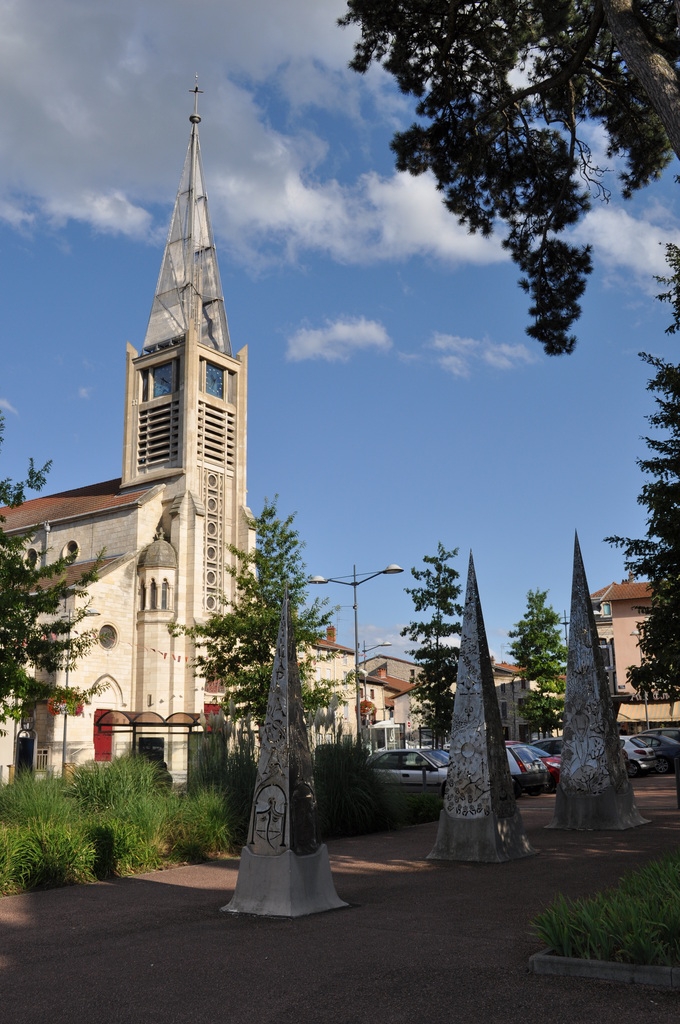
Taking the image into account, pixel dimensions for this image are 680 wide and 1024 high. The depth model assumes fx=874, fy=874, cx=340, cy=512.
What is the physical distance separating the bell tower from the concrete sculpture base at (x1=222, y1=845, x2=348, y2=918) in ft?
125

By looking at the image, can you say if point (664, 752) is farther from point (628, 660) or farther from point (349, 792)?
point (628, 660)

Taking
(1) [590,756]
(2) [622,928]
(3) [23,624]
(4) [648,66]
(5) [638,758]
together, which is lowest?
(5) [638,758]

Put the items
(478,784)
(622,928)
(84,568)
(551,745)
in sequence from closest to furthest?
(622,928) → (478,784) → (551,745) → (84,568)

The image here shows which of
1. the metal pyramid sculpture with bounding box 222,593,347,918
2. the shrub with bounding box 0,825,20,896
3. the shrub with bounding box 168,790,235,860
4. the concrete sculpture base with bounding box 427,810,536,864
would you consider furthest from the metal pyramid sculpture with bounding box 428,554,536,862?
the shrub with bounding box 0,825,20,896

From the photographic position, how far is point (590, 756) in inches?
537

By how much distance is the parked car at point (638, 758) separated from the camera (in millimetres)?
29109

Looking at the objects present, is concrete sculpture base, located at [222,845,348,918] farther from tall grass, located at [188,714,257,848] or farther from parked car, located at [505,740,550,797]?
parked car, located at [505,740,550,797]

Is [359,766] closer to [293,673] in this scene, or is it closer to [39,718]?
[293,673]

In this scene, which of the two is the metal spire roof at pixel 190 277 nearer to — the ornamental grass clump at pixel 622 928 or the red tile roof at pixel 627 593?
the red tile roof at pixel 627 593

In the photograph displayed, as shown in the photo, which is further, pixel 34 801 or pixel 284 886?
pixel 34 801

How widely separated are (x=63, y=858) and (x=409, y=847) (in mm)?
4989

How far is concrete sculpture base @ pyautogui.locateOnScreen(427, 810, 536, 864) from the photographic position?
10.7 meters

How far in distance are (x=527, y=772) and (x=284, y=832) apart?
1622 cm

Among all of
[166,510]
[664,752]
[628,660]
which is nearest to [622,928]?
[664,752]
